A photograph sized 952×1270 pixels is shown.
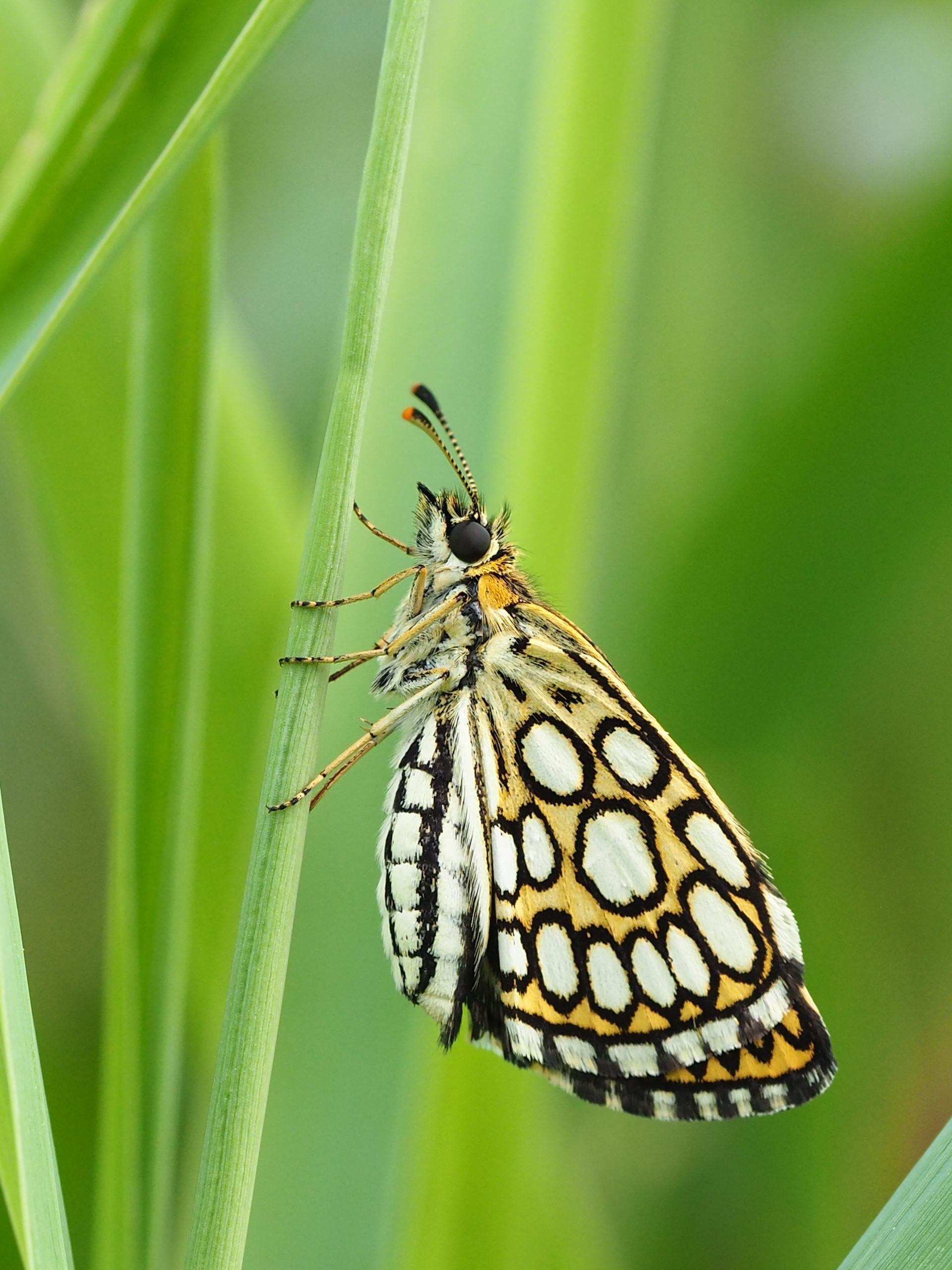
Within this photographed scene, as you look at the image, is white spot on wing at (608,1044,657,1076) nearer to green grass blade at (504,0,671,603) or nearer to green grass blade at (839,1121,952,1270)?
green grass blade at (839,1121,952,1270)

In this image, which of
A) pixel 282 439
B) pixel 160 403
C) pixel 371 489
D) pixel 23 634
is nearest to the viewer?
pixel 160 403

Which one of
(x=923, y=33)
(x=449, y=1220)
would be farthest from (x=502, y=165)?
(x=449, y=1220)

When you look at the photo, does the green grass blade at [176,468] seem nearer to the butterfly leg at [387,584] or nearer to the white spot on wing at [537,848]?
the butterfly leg at [387,584]

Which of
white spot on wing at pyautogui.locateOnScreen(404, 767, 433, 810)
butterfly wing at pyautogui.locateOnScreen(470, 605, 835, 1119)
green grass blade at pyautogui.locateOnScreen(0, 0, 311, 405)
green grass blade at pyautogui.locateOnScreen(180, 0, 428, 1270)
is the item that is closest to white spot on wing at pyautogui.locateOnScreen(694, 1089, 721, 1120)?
butterfly wing at pyautogui.locateOnScreen(470, 605, 835, 1119)

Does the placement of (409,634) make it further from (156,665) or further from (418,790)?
(156,665)

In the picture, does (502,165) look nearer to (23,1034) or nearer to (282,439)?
(282,439)

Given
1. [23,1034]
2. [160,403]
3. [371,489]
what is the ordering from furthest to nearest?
[371,489], [160,403], [23,1034]
